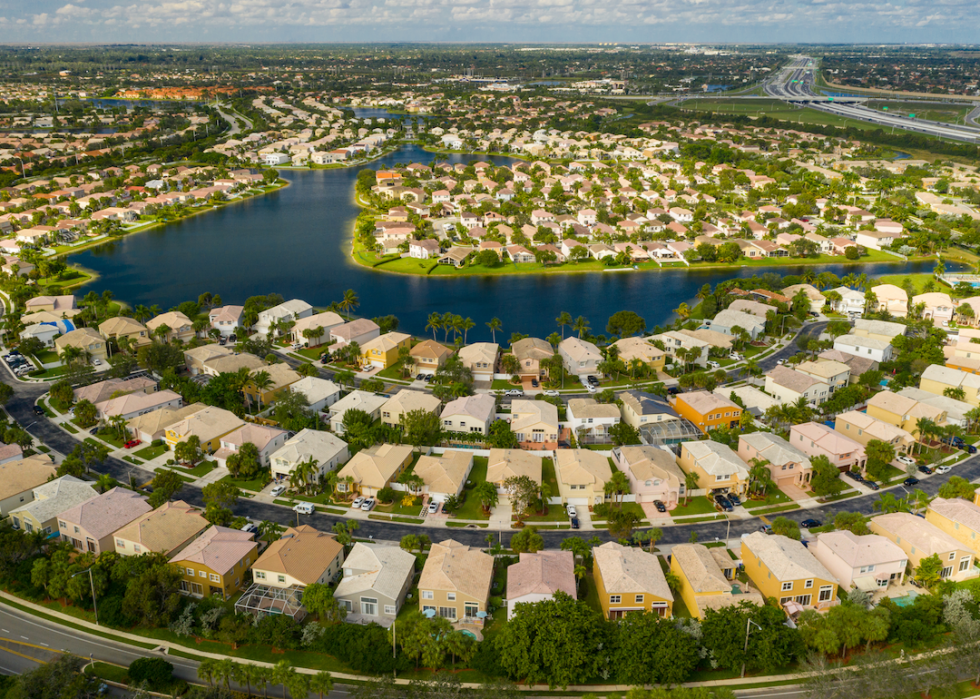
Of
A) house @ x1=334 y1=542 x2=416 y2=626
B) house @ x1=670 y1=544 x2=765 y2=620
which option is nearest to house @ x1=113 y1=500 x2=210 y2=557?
house @ x1=334 y1=542 x2=416 y2=626

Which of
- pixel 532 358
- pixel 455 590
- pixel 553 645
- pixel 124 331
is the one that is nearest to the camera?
pixel 553 645

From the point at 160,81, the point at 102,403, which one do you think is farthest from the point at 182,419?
the point at 160,81

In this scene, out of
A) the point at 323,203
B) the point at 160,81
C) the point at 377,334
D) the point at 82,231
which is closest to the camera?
the point at 377,334

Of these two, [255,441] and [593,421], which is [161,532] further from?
[593,421]

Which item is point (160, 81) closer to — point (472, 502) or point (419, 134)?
point (419, 134)

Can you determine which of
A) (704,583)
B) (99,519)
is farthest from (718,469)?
(99,519)

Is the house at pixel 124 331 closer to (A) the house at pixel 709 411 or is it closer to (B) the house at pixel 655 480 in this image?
(B) the house at pixel 655 480

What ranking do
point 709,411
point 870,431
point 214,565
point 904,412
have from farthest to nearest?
point 709,411, point 904,412, point 870,431, point 214,565
